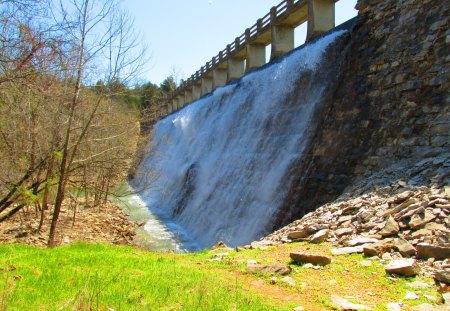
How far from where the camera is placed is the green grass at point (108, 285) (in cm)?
388

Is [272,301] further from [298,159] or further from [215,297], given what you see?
[298,159]

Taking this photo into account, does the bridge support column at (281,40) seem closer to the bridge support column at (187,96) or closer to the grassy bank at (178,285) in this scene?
the grassy bank at (178,285)

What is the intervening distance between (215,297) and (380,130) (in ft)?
22.1

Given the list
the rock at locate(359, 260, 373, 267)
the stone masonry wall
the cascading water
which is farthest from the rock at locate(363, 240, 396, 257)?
the cascading water

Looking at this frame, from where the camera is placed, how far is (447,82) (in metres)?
8.25

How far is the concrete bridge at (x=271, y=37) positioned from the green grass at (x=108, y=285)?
12.4m

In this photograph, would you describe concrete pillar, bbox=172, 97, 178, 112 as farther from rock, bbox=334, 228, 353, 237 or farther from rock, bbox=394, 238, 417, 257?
rock, bbox=394, 238, 417, 257

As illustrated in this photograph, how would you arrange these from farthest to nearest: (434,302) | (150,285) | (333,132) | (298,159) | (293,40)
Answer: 1. (293,40)
2. (298,159)
3. (333,132)
4. (150,285)
5. (434,302)

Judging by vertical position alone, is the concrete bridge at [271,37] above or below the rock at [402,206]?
above

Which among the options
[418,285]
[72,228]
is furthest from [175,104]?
[418,285]

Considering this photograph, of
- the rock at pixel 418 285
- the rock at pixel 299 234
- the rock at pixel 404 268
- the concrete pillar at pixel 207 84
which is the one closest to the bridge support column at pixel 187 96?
the concrete pillar at pixel 207 84

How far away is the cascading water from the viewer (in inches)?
468

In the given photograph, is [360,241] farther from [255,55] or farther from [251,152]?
[255,55]

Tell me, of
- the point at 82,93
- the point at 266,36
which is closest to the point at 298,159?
the point at 82,93
